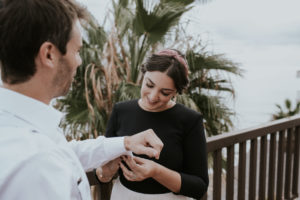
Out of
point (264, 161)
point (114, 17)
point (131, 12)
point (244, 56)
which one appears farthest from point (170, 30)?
point (264, 161)

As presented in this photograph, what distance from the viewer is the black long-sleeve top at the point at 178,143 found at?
1.16m

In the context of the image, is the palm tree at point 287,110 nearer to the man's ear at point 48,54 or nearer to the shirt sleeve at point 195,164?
the shirt sleeve at point 195,164

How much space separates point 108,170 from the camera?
1102 millimetres

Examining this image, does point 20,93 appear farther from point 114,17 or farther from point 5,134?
point 114,17

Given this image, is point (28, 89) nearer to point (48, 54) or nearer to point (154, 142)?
point (48, 54)

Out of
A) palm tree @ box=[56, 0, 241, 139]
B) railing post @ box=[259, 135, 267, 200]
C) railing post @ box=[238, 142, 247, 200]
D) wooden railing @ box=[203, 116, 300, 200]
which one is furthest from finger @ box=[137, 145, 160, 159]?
palm tree @ box=[56, 0, 241, 139]

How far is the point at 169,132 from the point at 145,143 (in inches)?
11.0

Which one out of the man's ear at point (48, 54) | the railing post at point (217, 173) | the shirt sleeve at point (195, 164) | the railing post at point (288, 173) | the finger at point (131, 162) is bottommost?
the railing post at point (288, 173)

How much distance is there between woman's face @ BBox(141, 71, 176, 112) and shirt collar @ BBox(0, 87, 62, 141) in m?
0.62

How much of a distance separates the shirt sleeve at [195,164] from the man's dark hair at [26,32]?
713 mm

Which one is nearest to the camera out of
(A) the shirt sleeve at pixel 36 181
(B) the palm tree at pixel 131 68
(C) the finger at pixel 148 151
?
(A) the shirt sleeve at pixel 36 181

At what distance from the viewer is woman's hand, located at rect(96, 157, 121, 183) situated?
1.07 meters

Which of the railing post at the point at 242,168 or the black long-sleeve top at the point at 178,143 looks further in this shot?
the railing post at the point at 242,168

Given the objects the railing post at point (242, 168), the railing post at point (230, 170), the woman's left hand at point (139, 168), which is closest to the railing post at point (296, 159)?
the railing post at point (242, 168)
